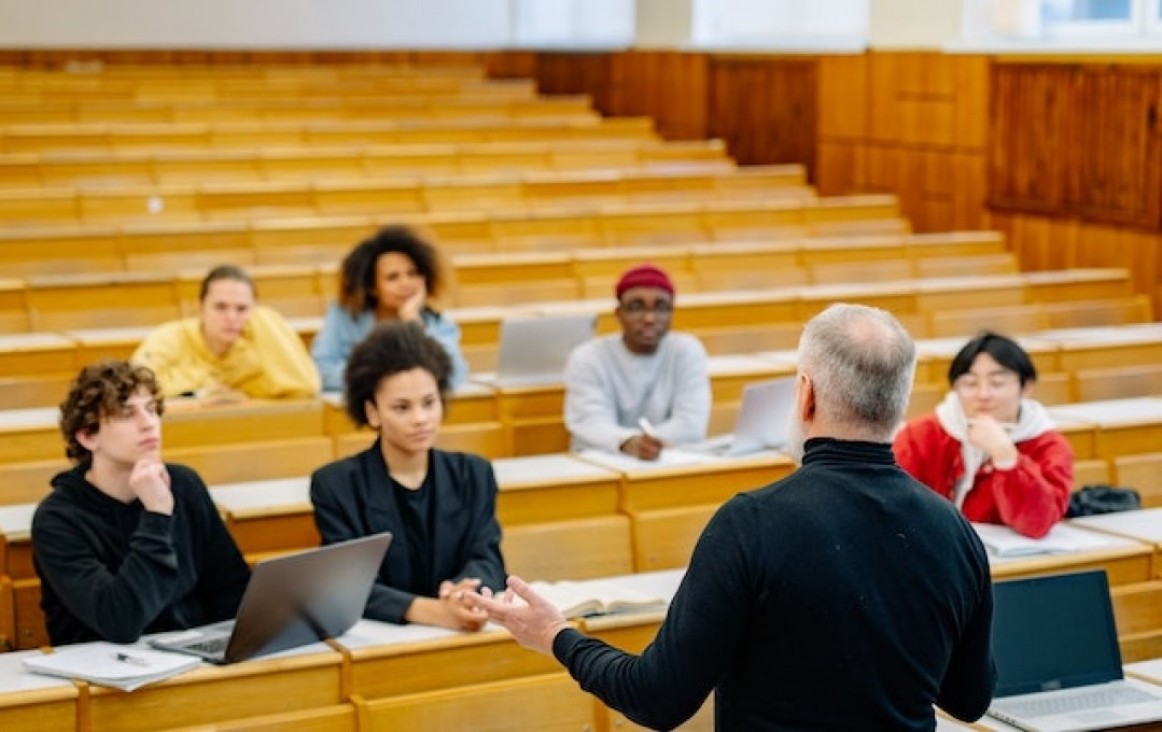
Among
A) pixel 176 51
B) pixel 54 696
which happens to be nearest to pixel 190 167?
pixel 176 51

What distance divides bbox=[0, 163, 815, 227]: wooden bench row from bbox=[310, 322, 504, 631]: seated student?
2939mm

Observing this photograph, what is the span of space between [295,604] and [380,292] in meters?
1.83

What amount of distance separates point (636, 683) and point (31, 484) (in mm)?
2248

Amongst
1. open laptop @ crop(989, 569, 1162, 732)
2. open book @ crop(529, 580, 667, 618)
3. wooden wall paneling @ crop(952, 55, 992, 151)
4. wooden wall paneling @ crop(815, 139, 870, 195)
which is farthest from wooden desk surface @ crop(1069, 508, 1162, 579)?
wooden wall paneling @ crop(815, 139, 870, 195)

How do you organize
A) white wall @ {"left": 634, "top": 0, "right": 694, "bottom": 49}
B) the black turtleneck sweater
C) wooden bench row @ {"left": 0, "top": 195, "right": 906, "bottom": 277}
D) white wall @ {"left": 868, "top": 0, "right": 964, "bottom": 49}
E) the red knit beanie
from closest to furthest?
the black turtleneck sweater, the red knit beanie, wooden bench row @ {"left": 0, "top": 195, "right": 906, "bottom": 277}, white wall @ {"left": 868, "top": 0, "right": 964, "bottom": 49}, white wall @ {"left": 634, "top": 0, "right": 694, "bottom": 49}

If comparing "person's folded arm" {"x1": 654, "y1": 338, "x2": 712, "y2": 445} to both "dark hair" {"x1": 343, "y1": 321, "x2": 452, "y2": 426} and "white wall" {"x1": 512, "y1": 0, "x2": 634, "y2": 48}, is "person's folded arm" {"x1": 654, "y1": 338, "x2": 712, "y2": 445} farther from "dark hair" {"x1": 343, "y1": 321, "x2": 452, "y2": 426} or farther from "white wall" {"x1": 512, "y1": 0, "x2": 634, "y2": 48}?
"white wall" {"x1": 512, "y1": 0, "x2": 634, "y2": 48}

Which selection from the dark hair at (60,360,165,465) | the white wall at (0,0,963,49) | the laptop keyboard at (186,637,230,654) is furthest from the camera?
the white wall at (0,0,963,49)

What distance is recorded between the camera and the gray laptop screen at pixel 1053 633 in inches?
103

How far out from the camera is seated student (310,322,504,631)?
2904 mm

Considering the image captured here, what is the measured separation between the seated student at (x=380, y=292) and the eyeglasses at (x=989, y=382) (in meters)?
1.33

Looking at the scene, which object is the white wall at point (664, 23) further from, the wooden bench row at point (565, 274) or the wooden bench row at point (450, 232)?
the wooden bench row at point (565, 274)

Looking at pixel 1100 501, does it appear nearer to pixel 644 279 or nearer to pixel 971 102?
pixel 644 279

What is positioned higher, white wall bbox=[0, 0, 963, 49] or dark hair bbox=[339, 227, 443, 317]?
white wall bbox=[0, 0, 963, 49]

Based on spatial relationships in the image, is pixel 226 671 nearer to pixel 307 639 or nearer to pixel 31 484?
pixel 307 639
